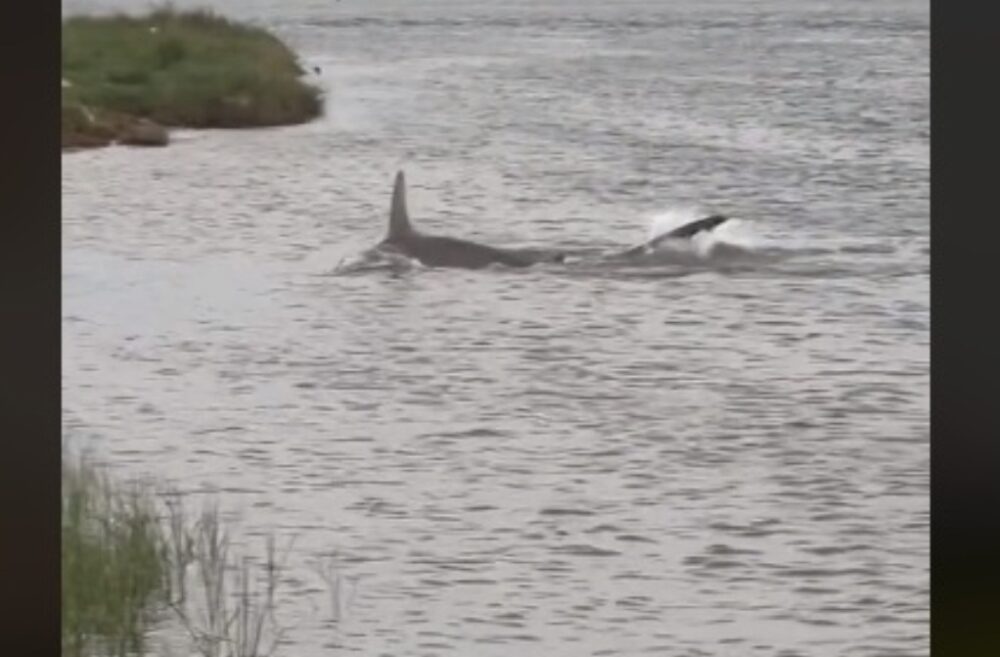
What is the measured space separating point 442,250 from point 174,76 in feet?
1.67

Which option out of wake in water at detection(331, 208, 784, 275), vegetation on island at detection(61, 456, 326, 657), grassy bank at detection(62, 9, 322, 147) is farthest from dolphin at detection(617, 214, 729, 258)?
vegetation on island at detection(61, 456, 326, 657)

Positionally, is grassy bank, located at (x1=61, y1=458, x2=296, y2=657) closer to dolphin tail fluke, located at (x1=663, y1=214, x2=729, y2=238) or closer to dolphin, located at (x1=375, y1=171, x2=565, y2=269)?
dolphin, located at (x1=375, y1=171, x2=565, y2=269)

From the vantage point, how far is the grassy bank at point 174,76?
363cm

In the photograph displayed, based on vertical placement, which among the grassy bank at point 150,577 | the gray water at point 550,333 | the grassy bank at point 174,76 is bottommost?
the grassy bank at point 150,577

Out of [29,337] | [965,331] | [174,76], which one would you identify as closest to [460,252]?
[174,76]

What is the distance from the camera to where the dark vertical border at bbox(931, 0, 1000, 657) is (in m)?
3.45

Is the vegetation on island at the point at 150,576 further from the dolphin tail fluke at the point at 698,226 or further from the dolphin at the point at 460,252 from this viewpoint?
the dolphin tail fluke at the point at 698,226

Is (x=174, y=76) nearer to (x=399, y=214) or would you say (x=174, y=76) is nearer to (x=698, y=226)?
(x=399, y=214)

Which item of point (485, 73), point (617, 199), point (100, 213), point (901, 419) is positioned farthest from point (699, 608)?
point (100, 213)

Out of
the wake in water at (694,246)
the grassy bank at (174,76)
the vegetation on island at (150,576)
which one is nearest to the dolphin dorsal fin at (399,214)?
the grassy bank at (174,76)

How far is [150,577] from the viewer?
3.62 metres

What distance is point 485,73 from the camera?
363 centimetres

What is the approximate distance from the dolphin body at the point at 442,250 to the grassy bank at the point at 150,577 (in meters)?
0.50

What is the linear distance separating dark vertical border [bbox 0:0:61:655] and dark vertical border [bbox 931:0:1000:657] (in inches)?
52.5
